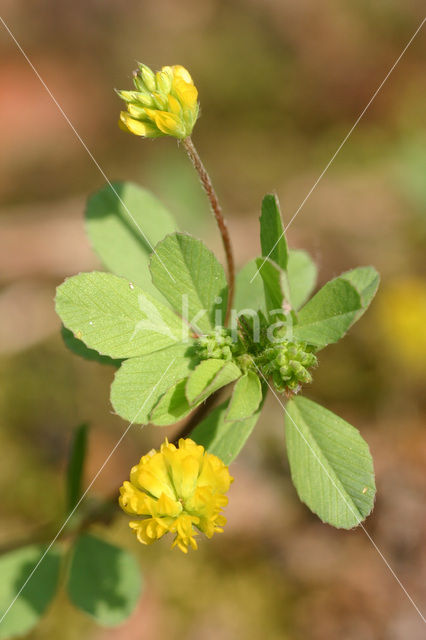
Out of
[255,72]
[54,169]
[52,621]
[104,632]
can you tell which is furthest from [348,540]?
[255,72]

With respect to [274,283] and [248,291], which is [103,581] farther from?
[274,283]

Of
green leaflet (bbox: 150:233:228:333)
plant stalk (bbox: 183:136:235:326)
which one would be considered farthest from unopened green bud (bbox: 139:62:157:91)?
green leaflet (bbox: 150:233:228:333)

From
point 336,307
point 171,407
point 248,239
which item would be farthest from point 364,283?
point 248,239

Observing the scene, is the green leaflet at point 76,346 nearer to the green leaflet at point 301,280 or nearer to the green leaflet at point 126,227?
the green leaflet at point 126,227

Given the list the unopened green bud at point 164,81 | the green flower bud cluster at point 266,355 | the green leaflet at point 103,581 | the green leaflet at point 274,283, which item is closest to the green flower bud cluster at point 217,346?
the green flower bud cluster at point 266,355

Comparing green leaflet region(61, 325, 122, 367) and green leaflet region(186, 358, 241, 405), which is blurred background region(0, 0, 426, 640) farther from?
green leaflet region(186, 358, 241, 405)

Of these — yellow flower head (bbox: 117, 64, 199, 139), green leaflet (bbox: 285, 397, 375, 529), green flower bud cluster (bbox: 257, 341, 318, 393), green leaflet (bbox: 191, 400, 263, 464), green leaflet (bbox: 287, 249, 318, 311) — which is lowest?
green leaflet (bbox: 191, 400, 263, 464)

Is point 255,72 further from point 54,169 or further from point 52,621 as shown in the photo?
point 52,621
